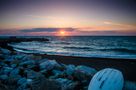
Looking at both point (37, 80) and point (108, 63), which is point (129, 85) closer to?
point (108, 63)

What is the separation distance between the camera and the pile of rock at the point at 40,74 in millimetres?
2209

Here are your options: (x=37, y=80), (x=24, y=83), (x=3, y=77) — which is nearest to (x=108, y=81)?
(x=37, y=80)

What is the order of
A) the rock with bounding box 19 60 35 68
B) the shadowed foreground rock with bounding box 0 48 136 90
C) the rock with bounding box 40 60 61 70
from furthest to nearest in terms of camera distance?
the rock with bounding box 19 60 35 68
the rock with bounding box 40 60 61 70
the shadowed foreground rock with bounding box 0 48 136 90

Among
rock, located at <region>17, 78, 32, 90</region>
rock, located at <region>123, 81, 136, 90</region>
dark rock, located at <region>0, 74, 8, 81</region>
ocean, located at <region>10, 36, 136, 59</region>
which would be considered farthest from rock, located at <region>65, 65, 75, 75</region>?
dark rock, located at <region>0, 74, 8, 81</region>

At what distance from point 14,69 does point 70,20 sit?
947 millimetres

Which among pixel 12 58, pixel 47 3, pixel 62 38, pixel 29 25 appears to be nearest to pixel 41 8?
pixel 47 3

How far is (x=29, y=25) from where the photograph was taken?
2643mm

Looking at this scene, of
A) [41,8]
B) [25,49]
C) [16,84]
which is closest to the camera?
[16,84]

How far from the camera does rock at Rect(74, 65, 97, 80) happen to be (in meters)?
2.28

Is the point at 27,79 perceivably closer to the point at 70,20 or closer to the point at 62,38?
the point at 62,38

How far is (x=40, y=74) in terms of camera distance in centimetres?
238

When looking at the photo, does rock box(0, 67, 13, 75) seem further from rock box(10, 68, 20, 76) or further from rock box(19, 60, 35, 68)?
rock box(19, 60, 35, 68)

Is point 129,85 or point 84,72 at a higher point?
point 84,72

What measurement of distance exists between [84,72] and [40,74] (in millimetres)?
517
